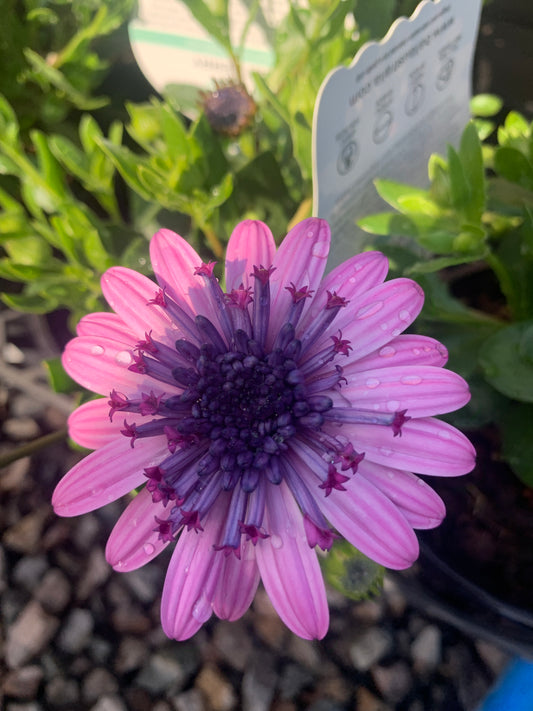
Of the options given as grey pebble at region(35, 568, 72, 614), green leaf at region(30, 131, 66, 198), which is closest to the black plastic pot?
grey pebble at region(35, 568, 72, 614)

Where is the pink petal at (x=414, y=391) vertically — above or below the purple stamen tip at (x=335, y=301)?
below

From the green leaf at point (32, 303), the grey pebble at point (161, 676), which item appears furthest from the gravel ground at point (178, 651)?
the green leaf at point (32, 303)

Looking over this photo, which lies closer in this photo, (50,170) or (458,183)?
(458,183)

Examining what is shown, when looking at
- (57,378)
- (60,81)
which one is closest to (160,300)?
(57,378)

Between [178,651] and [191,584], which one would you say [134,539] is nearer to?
[191,584]

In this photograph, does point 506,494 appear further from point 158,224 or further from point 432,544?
point 158,224

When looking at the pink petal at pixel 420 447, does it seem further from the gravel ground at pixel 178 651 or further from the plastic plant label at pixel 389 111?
the gravel ground at pixel 178 651

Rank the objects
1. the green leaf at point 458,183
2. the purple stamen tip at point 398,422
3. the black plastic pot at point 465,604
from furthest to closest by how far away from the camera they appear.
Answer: the black plastic pot at point 465,604 < the green leaf at point 458,183 < the purple stamen tip at point 398,422
